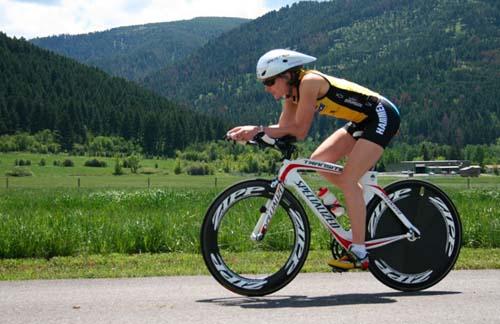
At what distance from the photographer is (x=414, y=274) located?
7.23 m

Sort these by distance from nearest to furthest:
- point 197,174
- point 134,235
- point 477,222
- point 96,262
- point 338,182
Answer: point 338,182 < point 96,262 < point 134,235 < point 477,222 < point 197,174

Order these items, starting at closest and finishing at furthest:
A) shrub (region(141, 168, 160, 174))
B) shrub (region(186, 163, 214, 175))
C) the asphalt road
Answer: the asphalt road → shrub (region(186, 163, 214, 175)) → shrub (region(141, 168, 160, 174))

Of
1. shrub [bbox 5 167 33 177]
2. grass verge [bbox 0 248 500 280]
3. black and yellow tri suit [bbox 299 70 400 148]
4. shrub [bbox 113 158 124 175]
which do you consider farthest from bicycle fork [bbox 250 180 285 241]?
shrub [bbox 113 158 124 175]

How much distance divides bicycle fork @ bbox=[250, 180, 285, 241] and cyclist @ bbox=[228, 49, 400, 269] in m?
0.48

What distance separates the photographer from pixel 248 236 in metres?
7.38

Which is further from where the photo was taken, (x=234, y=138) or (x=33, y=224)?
(x=33, y=224)

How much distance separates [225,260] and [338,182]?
125 cm

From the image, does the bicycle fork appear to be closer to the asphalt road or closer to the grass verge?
the asphalt road

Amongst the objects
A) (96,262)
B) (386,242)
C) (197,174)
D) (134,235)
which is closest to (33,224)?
(134,235)

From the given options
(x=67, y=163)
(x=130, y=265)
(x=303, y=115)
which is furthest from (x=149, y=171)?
(x=303, y=115)

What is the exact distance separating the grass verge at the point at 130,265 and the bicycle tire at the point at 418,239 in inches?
52.4

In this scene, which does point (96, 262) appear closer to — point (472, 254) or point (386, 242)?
point (386, 242)

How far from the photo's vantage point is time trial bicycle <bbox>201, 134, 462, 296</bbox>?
674 cm

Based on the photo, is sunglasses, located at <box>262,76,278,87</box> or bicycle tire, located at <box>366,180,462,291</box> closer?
sunglasses, located at <box>262,76,278,87</box>
